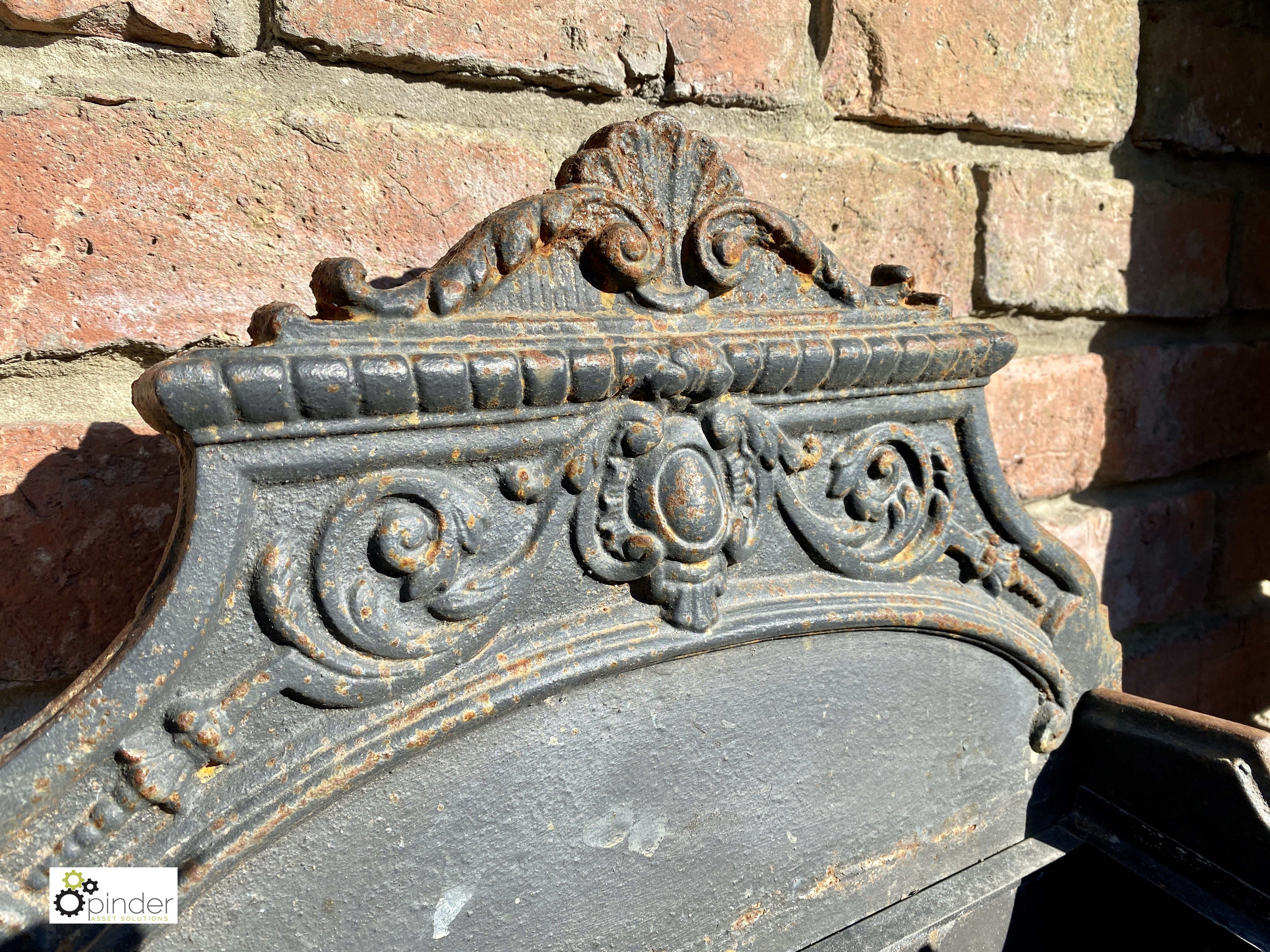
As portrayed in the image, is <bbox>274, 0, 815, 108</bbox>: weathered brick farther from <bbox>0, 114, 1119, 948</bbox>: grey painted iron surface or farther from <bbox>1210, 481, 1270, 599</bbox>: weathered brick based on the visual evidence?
<bbox>1210, 481, 1270, 599</bbox>: weathered brick

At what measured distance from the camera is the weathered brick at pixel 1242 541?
108 centimetres

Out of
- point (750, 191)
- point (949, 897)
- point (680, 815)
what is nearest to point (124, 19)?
point (750, 191)

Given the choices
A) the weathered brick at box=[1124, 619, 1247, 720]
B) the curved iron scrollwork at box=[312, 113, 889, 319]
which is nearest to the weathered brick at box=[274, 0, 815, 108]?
the curved iron scrollwork at box=[312, 113, 889, 319]

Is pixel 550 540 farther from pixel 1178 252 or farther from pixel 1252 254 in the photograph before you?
pixel 1252 254

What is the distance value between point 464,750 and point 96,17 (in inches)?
17.8

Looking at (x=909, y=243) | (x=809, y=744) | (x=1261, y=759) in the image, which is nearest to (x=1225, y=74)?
(x=909, y=243)

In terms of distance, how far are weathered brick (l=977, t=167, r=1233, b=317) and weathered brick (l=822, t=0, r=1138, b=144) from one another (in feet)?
0.18

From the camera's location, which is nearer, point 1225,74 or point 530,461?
point 530,461

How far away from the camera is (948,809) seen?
0.67 meters

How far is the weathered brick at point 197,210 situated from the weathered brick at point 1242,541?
38.3 inches

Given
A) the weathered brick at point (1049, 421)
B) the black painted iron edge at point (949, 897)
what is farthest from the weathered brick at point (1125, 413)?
the black painted iron edge at point (949, 897)

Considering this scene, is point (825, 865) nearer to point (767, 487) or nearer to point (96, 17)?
point (767, 487)

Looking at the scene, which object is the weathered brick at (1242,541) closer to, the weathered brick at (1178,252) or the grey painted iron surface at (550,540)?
the weathered brick at (1178,252)

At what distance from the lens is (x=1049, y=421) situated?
2.99ft
